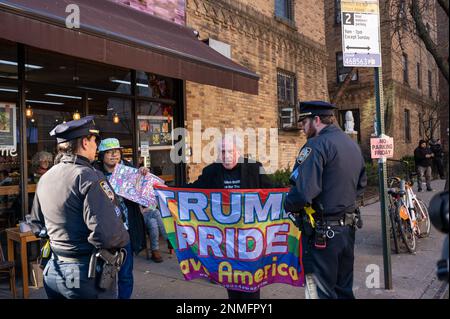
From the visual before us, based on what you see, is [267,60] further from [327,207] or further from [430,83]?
[430,83]

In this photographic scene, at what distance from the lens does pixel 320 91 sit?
1384cm

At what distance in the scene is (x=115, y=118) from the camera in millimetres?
7461

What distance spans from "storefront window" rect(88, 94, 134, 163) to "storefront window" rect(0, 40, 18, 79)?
1.32 meters

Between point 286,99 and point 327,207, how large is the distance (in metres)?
9.02

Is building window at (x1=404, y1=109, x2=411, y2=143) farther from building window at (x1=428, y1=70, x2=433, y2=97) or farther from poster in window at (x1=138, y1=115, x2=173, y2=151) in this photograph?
poster in window at (x1=138, y1=115, x2=173, y2=151)

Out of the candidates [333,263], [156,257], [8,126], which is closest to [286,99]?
[156,257]

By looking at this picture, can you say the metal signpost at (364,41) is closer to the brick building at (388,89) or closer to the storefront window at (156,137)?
the storefront window at (156,137)

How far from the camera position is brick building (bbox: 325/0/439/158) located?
65.9 ft

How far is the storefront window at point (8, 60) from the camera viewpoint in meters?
5.79

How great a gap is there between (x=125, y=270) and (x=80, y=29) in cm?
278

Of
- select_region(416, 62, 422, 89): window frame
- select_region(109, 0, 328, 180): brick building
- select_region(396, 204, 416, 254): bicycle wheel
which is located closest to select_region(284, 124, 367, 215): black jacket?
select_region(396, 204, 416, 254): bicycle wheel

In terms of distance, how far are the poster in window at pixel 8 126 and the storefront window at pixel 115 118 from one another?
1.37 meters

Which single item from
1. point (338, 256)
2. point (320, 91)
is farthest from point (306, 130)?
point (320, 91)
